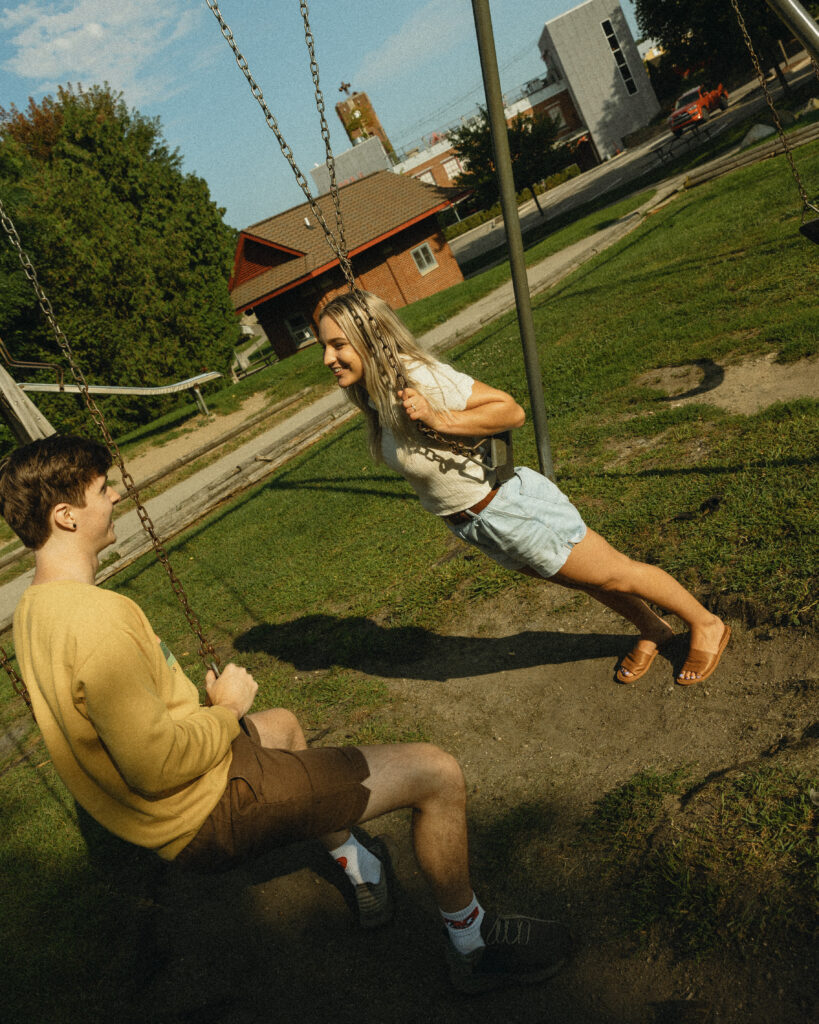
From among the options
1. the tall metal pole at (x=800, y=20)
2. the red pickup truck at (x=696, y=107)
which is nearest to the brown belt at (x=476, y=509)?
the tall metal pole at (x=800, y=20)

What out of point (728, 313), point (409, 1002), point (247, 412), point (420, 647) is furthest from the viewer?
point (247, 412)

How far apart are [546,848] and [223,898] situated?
1484mm

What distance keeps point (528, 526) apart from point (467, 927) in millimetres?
1417

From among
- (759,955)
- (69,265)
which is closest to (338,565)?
(759,955)

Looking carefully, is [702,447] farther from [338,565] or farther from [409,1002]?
[409,1002]

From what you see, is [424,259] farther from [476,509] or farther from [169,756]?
[169,756]

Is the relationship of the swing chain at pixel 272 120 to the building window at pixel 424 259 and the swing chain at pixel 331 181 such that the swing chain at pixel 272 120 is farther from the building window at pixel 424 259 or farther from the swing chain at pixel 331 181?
the building window at pixel 424 259

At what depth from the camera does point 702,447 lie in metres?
5.11

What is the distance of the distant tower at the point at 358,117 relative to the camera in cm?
8362

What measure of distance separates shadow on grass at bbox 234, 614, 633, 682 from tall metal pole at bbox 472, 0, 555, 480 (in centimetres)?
127

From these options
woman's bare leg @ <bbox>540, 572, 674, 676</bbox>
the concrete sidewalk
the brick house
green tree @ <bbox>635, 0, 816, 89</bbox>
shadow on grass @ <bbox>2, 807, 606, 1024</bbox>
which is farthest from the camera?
the brick house

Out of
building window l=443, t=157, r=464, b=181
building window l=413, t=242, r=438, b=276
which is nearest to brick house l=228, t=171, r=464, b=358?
building window l=413, t=242, r=438, b=276

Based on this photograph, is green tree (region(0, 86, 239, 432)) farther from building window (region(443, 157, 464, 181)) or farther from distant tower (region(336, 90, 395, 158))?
distant tower (region(336, 90, 395, 158))

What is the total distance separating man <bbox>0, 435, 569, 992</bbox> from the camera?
1.80m
